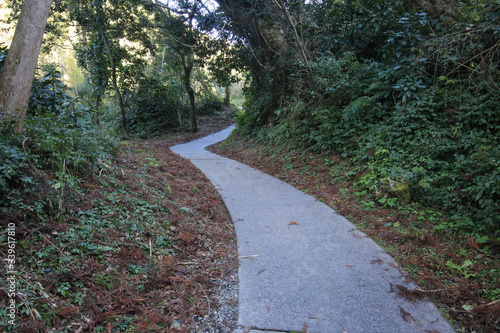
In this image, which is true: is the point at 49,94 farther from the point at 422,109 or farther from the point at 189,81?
the point at 189,81

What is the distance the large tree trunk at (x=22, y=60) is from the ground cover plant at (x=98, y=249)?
0.38 metres

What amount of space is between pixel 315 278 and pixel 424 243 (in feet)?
5.43

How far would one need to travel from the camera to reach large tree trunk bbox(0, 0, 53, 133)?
11.1 ft

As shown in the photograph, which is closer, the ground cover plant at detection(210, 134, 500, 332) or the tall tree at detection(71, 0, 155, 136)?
the ground cover plant at detection(210, 134, 500, 332)

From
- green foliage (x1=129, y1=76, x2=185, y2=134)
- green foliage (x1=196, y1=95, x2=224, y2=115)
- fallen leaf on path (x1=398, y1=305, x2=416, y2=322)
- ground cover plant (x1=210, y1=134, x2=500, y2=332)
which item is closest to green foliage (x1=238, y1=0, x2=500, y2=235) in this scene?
ground cover plant (x1=210, y1=134, x2=500, y2=332)

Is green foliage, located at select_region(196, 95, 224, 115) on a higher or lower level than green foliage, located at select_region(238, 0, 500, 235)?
higher

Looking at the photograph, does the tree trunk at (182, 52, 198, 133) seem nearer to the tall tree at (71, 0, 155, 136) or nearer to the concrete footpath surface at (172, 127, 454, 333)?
the tall tree at (71, 0, 155, 136)

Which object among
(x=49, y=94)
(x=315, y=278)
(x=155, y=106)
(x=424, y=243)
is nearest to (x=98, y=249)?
(x=315, y=278)

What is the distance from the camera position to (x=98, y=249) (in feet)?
8.70

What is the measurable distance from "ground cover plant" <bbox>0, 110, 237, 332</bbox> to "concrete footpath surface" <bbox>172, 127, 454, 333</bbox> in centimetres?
37

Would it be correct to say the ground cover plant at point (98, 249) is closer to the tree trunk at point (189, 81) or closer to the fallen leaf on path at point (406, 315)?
the fallen leaf on path at point (406, 315)

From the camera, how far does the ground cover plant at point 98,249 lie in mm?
2023

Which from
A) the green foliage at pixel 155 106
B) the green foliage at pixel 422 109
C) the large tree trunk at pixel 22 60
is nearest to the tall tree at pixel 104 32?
the green foliage at pixel 155 106

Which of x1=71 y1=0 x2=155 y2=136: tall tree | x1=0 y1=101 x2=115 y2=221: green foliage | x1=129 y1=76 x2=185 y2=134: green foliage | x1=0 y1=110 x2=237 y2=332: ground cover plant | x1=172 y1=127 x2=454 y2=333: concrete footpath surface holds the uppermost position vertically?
x1=71 y1=0 x2=155 y2=136: tall tree
